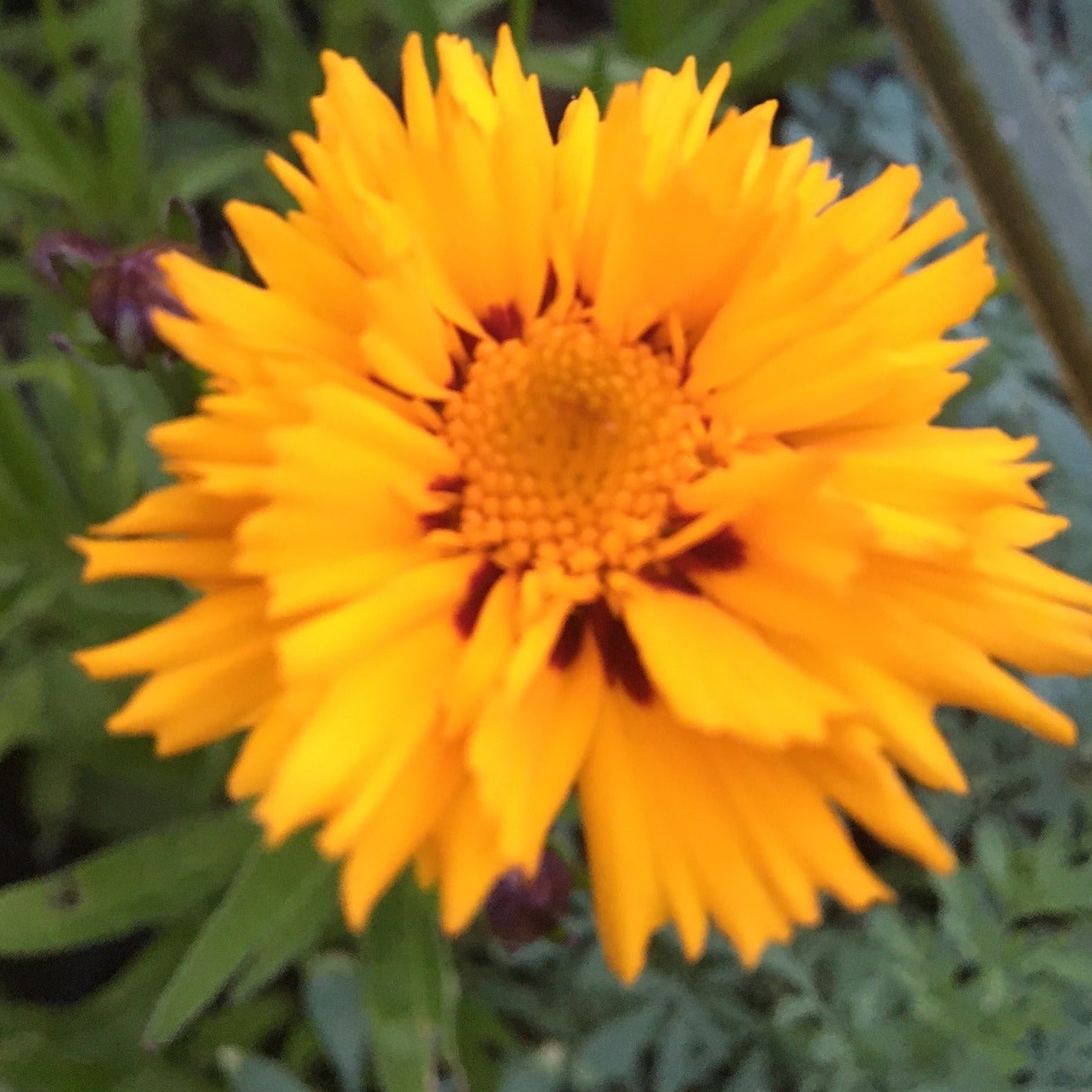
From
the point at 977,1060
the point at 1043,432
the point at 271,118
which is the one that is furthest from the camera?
the point at 271,118

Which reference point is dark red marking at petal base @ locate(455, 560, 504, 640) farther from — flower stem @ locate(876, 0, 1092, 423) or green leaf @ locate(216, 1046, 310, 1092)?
green leaf @ locate(216, 1046, 310, 1092)

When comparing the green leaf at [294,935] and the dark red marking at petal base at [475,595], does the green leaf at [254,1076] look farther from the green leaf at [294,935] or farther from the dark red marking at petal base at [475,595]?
the dark red marking at petal base at [475,595]

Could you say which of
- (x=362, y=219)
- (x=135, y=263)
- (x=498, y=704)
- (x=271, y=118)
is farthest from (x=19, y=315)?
(x=498, y=704)

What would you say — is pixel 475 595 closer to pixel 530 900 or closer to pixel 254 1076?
pixel 530 900

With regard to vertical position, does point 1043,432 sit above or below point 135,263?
below

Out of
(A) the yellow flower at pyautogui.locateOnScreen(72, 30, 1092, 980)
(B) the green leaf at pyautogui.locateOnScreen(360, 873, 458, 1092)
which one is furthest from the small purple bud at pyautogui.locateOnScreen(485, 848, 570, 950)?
(A) the yellow flower at pyautogui.locateOnScreen(72, 30, 1092, 980)

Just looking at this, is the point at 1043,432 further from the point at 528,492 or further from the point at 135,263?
the point at 135,263

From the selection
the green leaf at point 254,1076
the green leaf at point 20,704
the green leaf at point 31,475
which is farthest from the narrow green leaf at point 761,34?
the green leaf at point 254,1076
